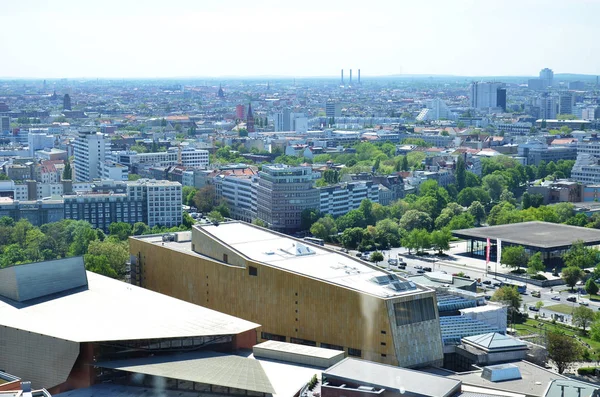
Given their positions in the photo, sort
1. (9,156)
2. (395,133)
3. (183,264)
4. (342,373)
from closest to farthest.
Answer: (342,373), (183,264), (9,156), (395,133)

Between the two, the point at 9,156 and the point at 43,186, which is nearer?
the point at 43,186

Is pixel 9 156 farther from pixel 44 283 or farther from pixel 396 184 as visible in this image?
pixel 44 283

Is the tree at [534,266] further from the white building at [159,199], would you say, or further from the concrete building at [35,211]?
the concrete building at [35,211]

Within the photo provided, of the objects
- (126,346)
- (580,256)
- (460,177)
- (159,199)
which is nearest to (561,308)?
(580,256)

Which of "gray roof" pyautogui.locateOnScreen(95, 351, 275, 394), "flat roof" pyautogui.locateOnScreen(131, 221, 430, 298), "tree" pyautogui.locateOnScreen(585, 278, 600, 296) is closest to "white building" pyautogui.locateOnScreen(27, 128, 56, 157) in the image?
"flat roof" pyautogui.locateOnScreen(131, 221, 430, 298)

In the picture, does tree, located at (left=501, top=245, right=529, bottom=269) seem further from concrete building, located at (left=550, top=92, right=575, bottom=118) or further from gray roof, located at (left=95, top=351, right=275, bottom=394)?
concrete building, located at (left=550, top=92, right=575, bottom=118)

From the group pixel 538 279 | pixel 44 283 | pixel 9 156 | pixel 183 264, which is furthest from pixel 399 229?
pixel 9 156

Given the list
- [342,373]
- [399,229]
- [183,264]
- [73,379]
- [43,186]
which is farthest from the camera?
[43,186]

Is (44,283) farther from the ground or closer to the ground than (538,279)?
farther from the ground
